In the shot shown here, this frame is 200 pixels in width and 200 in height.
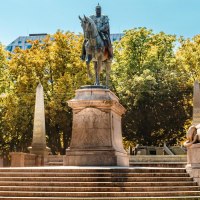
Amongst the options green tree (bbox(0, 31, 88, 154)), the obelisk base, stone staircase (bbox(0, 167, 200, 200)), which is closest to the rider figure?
stone staircase (bbox(0, 167, 200, 200))

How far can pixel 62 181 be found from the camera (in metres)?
15.3

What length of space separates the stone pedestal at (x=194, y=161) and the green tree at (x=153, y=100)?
26.1 metres

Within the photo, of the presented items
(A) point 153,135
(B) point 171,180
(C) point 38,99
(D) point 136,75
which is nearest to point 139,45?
(D) point 136,75

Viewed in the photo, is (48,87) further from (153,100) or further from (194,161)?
(194,161)

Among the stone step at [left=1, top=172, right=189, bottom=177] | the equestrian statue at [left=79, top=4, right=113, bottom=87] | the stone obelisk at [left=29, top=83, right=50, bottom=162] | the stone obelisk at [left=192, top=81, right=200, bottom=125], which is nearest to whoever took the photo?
the stone step at [left=1, top=172, right=189, bottom=177]

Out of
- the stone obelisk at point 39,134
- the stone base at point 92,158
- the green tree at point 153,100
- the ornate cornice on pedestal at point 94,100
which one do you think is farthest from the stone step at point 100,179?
the green tree at point 153,100

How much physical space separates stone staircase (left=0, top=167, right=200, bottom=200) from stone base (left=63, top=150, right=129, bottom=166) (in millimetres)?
3853

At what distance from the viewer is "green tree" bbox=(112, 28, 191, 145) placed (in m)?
43.7

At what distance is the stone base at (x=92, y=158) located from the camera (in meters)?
20.1

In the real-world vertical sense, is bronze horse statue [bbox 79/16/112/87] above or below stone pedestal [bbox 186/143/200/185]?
above

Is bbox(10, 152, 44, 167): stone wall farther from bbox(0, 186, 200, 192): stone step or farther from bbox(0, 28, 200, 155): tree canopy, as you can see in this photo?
bbox(0, 28, 200, 155): tree canopy

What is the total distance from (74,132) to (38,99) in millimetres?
9165

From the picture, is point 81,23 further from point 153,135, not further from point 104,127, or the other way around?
point 153,135

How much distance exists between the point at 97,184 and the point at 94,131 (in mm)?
6089
